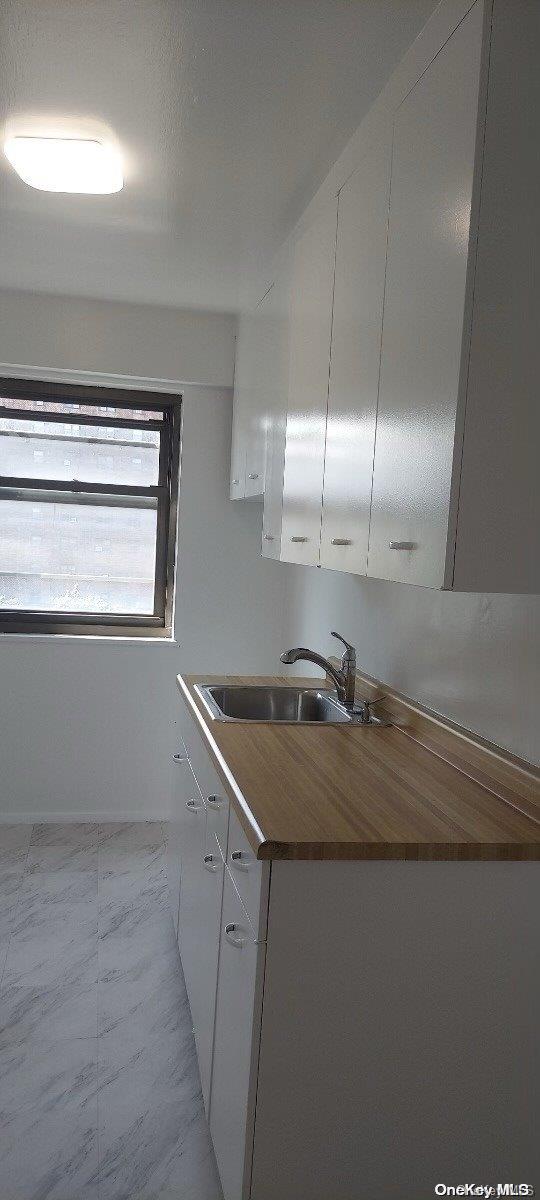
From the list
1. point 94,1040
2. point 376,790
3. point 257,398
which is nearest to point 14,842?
point 94,1040

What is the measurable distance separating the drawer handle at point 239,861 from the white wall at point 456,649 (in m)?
0.65

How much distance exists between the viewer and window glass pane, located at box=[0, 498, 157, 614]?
445 cm

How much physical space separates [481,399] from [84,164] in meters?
1.52

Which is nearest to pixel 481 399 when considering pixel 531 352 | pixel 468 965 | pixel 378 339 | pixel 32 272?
pixel 531 352

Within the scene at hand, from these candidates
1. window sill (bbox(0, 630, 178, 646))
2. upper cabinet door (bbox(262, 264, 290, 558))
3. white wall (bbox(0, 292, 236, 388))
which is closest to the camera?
upper cabinet door (bbox(262, 264, 290, 558))

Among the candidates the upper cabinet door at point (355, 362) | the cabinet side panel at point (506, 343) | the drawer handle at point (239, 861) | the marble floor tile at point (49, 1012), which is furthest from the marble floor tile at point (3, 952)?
the cabinet side panel at point (506, 343)

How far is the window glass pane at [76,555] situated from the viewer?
175 inches

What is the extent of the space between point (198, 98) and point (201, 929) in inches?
80.4

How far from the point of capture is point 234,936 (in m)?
1.83

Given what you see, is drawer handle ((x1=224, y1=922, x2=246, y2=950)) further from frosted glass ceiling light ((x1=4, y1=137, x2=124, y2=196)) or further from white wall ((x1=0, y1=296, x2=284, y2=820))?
white wall ((x1=0, y1=296, x2=284, y2=820))

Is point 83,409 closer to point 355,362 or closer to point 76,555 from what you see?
point 76,555

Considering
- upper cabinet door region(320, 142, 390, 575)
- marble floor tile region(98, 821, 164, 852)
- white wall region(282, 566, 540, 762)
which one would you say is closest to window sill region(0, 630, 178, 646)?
marble floor tile region(98, 821, 164, 852)

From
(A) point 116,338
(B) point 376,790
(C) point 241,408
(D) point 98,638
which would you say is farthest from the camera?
(D) point 98,638

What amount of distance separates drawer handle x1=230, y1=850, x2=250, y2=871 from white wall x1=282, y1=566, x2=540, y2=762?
65 centimetres
